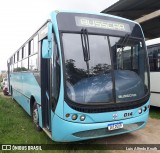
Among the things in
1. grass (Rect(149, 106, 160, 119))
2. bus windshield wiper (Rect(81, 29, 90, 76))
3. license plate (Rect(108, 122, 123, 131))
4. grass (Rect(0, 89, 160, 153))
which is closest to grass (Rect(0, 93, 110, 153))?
grass (Rect(0, 89, 160, 153))

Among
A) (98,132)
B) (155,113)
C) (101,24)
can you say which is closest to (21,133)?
(98,132)

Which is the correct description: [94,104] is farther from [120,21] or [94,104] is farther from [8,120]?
[8,120]

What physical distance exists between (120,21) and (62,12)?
1.52 metres

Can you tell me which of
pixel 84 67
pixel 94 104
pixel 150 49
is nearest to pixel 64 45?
pixel 84 67

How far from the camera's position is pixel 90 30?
5820 mm

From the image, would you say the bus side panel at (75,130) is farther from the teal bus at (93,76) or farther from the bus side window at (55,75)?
the bus side window at (55,75)

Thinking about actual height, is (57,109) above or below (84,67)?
below

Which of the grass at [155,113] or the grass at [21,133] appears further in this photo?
the grass at [155,113]

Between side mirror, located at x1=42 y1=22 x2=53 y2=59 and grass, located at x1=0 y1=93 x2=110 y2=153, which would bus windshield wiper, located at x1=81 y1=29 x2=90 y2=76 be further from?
grass, located at x1=0 y1=93 x2=110 y2=153

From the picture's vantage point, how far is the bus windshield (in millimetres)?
5520

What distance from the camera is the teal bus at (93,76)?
545 centimetres

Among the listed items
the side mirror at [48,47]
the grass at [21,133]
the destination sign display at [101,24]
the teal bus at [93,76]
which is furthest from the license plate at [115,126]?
the destination sign display at [101,24]

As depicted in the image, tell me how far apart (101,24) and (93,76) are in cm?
130

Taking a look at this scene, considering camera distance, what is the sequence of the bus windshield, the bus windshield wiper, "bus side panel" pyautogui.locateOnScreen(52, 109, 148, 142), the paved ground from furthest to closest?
the paved ground < the bus windshield wiper < the bus windshield < "bus side panel" pyautogui.locateOnScreen(52, 109, 148, 142)
